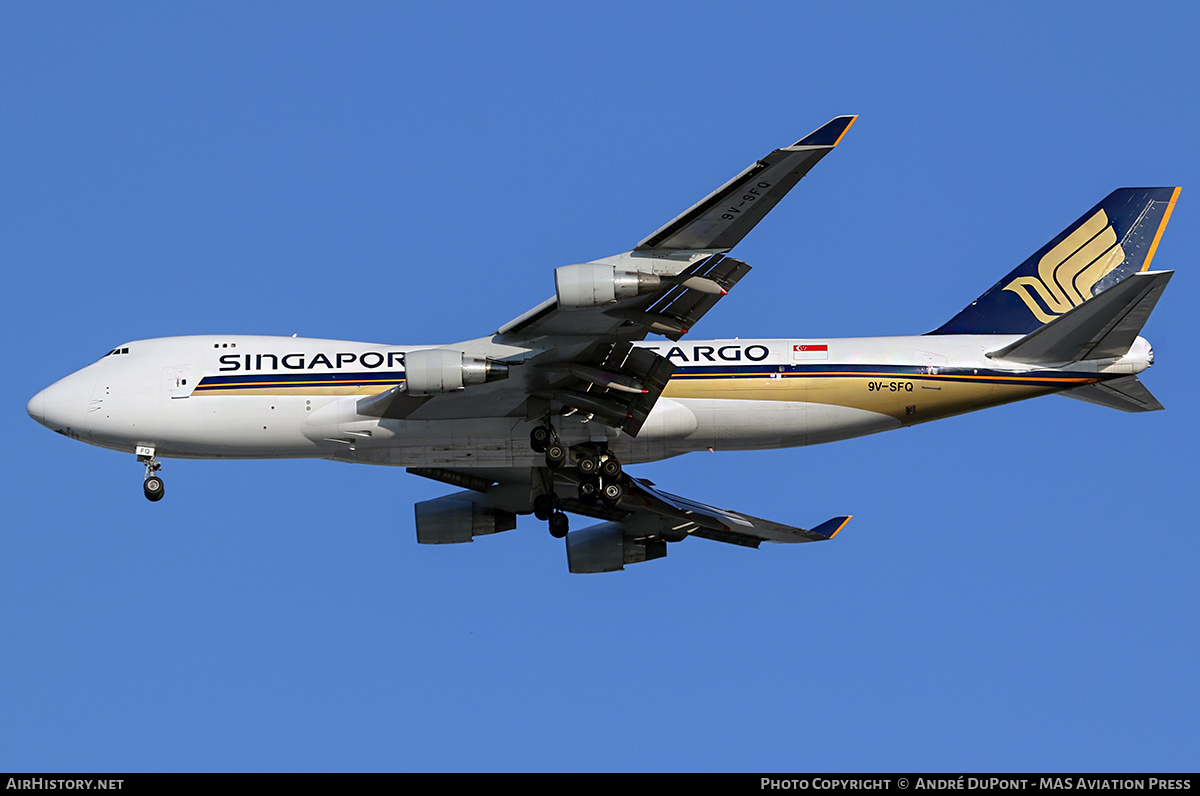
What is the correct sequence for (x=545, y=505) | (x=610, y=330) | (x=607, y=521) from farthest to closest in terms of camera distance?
1. (x=607, y=521)
2. (x=545, y=505)
3. (x=610, y=330)

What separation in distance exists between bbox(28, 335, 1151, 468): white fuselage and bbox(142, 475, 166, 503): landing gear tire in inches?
28.3

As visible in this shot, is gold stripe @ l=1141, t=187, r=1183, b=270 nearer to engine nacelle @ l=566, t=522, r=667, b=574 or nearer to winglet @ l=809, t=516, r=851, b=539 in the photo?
winglet @ l=809, t=516, r=851, b=539

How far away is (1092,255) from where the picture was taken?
36.6 m

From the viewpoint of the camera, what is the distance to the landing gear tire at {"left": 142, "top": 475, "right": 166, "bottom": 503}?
1334 inches

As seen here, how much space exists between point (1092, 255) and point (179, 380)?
77.7 feet

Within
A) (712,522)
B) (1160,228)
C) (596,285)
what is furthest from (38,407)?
(1160,228)

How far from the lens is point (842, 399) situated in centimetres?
3328

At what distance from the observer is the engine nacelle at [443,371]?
99.2ft

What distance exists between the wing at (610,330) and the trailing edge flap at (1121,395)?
10.7 meters

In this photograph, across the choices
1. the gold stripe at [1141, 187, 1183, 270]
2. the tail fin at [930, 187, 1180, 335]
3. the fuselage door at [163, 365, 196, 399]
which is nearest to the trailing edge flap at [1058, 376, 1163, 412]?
the tail fin at [930, 187, 1180, 335]

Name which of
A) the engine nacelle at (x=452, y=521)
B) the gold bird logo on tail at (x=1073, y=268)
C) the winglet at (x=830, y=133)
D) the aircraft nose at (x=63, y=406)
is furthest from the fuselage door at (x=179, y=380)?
the gold bird logo on tail at (x=1073, y=268)

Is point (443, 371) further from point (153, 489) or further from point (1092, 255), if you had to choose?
point (1092, 255)

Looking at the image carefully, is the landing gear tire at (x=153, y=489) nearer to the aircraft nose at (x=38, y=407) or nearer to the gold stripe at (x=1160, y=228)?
the aircraft nose at (x=38, y=407)
